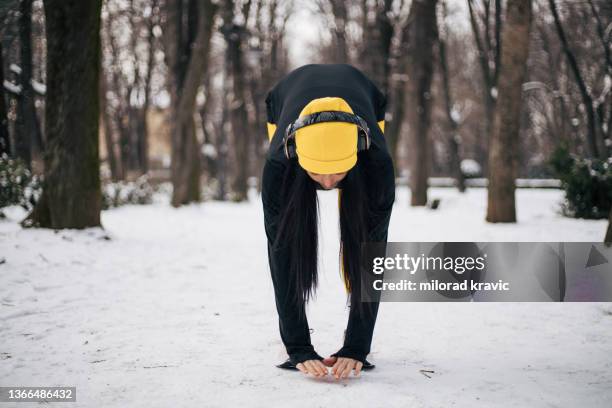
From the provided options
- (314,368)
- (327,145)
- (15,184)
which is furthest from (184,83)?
(327,145)

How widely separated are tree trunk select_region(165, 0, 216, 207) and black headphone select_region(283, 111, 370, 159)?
11.1 m

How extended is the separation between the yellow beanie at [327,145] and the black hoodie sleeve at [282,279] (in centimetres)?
25

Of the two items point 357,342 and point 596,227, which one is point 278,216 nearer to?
point 357,342

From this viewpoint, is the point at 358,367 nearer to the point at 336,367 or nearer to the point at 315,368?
the point at 336,367

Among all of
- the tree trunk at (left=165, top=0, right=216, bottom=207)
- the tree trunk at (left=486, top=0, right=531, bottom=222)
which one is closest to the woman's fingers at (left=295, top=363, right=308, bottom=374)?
the tree trunk at (left=486, top=0, right=531, bottom=222)

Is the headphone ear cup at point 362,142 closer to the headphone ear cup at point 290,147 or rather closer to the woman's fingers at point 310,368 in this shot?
the headphone ear cup at point 290,147

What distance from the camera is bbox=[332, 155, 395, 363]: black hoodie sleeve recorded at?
7.89 feet

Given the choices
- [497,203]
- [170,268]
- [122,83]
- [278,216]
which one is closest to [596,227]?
[497,203]

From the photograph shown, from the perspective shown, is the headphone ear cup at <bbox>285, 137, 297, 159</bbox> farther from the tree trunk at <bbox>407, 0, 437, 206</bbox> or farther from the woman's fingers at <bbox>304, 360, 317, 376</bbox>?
the tree trunk at <bbox>407, 0, 437, 206</bbox>

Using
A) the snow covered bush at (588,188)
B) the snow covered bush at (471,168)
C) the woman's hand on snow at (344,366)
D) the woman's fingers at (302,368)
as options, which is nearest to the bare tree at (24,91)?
the woman's fingers at (302,368)

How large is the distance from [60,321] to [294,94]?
2490 mm

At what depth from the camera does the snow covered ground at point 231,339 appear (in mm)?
2502

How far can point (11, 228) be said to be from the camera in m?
6.70

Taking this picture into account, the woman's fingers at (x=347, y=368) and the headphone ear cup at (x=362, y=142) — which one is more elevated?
the headphone ear cup at (x=362, y=142)
